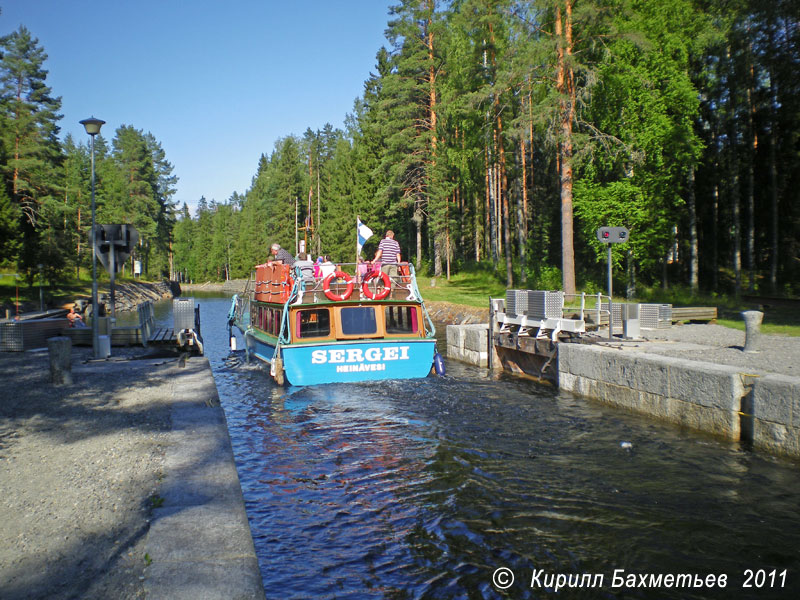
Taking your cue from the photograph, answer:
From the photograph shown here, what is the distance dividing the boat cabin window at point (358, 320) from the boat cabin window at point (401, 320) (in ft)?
1.74

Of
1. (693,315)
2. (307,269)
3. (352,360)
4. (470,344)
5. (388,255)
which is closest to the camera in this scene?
(352,360)

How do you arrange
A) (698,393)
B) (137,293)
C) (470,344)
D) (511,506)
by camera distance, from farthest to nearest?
(137,293)
(470,344)
(698,393)
(511,506)

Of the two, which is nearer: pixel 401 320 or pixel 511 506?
pixel 511 506

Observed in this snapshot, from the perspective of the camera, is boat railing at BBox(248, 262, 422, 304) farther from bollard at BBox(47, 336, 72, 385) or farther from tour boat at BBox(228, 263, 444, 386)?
bollard at BBox(47, 336, 72, 385)

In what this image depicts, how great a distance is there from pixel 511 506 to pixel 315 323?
29.5 feet

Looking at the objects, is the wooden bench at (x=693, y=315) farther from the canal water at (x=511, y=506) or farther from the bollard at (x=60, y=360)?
the bollard at (x=60, y=360)

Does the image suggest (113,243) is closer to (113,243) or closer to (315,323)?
(113,243)

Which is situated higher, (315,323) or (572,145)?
(572,145)

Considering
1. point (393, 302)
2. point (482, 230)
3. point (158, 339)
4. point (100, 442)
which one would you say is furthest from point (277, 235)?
point (100, 442)

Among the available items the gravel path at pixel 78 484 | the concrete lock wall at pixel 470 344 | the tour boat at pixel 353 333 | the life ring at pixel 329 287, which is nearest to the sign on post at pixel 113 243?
the tour boat at pixel 353 333

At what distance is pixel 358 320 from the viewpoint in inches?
637

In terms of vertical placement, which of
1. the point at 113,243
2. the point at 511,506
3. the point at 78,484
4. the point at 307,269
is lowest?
the point at 511,506

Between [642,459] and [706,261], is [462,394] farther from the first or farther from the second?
[706,261]

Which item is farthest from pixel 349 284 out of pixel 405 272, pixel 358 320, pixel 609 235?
pixel 609 235
